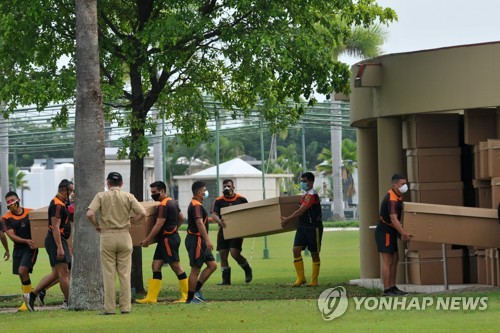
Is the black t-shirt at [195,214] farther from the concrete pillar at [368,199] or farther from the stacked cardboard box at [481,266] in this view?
the concrete pillar at [368,199]

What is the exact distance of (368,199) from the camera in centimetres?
2297

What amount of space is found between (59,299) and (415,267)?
6214 mm

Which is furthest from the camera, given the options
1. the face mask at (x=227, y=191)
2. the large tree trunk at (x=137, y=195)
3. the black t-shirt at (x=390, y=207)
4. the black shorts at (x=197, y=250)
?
the face mask at (x=227, y=191)

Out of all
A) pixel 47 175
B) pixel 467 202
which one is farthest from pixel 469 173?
pixel 47 175

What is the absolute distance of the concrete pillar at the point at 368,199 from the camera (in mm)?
22562

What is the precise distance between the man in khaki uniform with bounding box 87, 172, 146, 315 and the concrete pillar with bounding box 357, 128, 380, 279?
773 centimetres

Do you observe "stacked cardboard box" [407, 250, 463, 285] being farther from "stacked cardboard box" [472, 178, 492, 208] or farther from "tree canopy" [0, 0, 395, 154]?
"tree canopy" [0, 0, 395, 154]

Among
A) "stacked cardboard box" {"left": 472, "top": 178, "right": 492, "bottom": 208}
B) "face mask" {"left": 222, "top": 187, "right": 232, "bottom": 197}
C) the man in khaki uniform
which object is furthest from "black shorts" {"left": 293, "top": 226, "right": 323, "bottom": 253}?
the man in khaki uniform

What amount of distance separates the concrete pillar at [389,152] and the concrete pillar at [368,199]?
5.63ft

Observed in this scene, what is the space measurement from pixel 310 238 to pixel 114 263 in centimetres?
686

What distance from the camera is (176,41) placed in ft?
66.1

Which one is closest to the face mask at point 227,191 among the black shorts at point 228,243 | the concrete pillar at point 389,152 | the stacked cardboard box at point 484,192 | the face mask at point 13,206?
the black shorts at point 228,243

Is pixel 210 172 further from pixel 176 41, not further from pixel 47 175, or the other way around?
pixel 176 41

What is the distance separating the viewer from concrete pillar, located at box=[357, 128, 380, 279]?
22.6 metres
